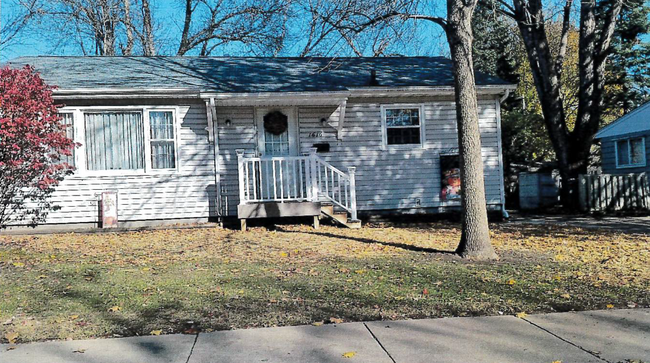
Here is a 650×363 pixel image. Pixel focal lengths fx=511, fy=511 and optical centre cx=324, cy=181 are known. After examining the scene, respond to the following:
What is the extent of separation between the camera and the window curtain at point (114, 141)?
38.7ft

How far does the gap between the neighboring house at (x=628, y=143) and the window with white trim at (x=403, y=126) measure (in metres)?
10.00

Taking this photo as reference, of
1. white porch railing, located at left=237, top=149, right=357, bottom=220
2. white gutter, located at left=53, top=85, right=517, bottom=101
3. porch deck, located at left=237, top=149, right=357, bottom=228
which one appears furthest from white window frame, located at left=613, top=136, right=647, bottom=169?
porch deck, located at left=237, top=149, right=357, bottom=228

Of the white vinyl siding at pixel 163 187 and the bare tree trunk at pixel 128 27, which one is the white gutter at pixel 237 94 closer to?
the white vinyl siding at pixel 163 187

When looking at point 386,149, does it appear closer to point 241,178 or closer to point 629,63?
point 241,178

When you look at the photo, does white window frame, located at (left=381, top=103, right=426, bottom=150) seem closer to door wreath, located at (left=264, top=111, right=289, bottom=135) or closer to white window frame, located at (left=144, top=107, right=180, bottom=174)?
door wreath, located at (left=264, top=111, right=289, bottom=135)

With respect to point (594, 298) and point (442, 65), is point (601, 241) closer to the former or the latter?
point (594, 298)

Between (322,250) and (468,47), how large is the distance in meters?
4.09

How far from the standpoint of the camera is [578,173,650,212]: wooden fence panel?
15.6m

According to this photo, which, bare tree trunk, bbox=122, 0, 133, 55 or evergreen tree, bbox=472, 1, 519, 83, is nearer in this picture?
bare tree trunk, bbox=122, 0, 133, 55

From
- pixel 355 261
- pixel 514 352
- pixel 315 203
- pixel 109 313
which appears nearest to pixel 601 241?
pixel 355 261

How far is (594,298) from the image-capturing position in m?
5.68

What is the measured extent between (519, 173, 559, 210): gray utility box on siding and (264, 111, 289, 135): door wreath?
384 inches

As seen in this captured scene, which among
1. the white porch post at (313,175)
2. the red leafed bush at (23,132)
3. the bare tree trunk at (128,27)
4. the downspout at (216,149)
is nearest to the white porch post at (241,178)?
the downspout at (216,149)

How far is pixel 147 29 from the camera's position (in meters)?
26.9
